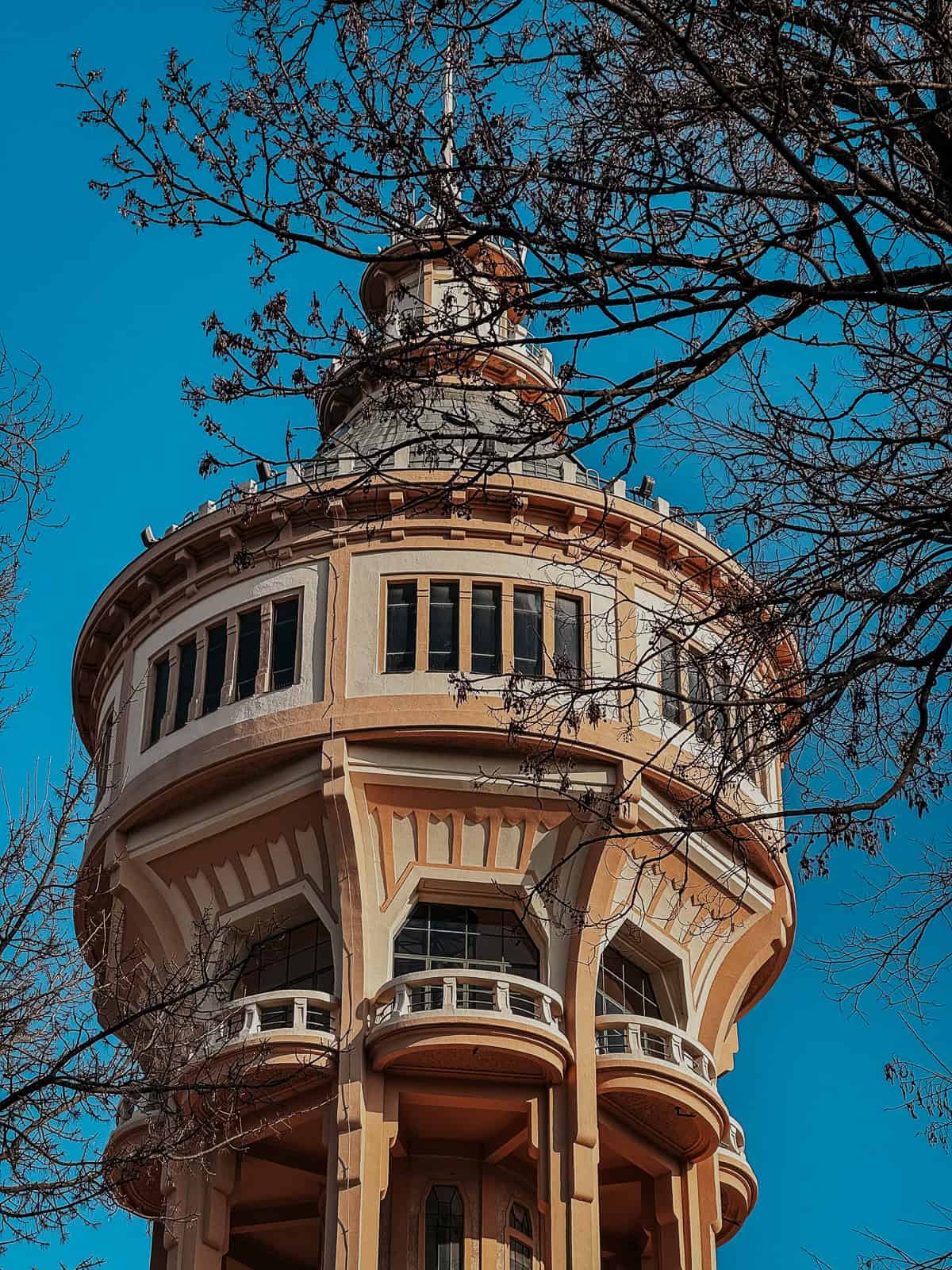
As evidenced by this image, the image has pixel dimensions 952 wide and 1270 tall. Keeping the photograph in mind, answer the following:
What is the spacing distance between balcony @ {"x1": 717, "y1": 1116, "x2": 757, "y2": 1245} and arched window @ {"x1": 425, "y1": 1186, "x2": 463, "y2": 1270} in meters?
3.89

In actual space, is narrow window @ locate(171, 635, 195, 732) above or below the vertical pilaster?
above

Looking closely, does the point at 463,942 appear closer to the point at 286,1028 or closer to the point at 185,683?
the point at 286,1028

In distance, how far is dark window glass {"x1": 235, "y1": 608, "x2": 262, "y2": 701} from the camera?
29.2 metres

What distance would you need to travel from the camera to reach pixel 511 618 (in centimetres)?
2880

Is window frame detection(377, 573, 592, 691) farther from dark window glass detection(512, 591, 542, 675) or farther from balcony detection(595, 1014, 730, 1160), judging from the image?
balcony detection(595, 1014, 730, 1160)

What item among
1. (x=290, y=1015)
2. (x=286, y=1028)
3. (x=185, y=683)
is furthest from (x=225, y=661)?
(x=286, y=1028)

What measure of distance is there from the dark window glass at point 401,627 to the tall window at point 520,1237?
800 centimetres

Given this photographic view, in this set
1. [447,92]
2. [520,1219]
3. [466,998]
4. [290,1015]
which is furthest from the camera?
[520,1219]

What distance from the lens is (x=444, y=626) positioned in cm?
2895

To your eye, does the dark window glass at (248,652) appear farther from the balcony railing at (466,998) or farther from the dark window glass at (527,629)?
the balcony railing at (466,998)

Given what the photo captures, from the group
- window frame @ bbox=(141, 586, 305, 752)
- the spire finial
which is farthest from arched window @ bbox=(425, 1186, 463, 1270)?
the spire finial

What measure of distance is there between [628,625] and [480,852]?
394cm

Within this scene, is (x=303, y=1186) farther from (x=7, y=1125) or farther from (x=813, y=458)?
(x=813, y=458)

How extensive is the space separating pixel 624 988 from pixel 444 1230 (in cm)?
429
